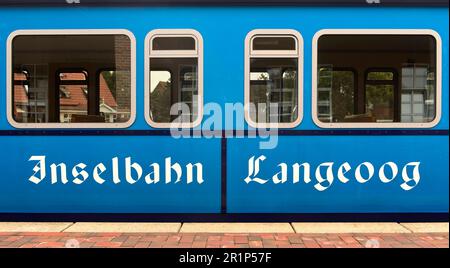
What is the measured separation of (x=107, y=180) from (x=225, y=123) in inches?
52.3

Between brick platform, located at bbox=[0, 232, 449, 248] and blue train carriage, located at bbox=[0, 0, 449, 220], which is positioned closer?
brick platform, located at bbox=[0, 232, 449, 248]

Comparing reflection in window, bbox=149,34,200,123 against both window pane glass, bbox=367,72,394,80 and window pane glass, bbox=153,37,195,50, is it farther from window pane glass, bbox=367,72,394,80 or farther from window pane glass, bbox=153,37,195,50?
window pane glass, bbox=367,72,394,80

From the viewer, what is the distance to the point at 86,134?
4777mm

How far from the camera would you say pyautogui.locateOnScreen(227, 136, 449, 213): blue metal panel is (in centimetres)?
478

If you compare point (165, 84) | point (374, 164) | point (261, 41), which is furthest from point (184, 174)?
point (374, 164)

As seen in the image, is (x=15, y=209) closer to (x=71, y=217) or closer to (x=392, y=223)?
(x=71, y=217)

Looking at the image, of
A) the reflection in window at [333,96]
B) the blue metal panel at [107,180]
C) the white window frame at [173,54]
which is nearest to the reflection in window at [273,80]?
the reflection in window at [333,96]

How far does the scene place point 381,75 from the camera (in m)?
5.27

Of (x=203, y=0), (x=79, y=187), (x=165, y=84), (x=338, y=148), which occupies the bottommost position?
(x=79, y=187)

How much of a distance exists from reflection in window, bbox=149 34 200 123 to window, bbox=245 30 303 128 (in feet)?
1.81

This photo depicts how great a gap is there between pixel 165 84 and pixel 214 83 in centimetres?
52

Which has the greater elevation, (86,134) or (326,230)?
(86,134)

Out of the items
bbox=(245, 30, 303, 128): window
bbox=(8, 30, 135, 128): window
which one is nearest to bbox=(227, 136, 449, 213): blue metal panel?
bbox=(245, 30, 303, 128): window

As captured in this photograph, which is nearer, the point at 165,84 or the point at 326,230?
the point at 326,230
